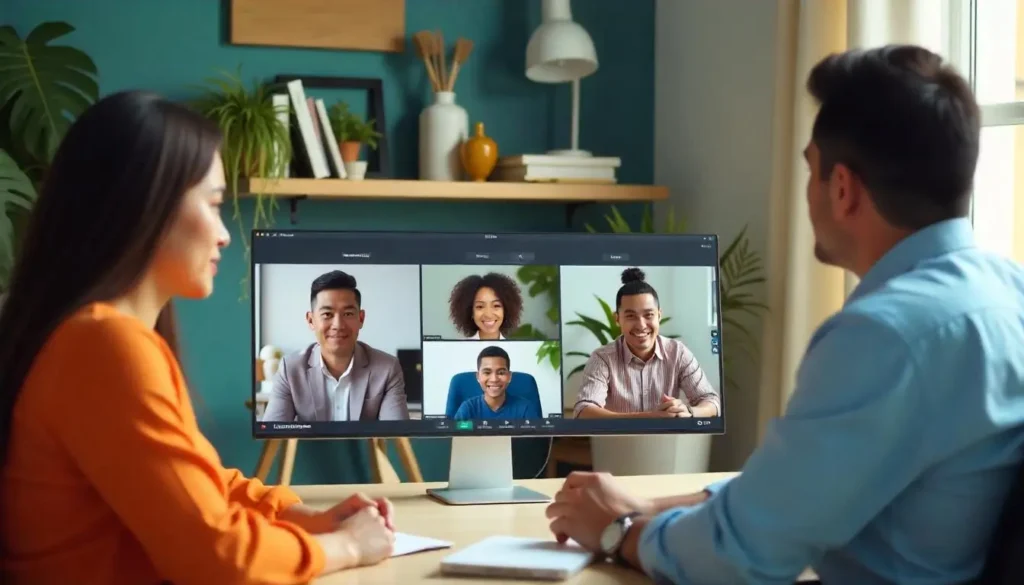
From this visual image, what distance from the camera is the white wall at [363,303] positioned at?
198 cm

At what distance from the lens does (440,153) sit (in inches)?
150

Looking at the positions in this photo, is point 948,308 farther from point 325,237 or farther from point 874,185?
point 325,237

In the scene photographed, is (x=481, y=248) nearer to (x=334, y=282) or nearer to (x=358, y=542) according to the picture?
(x=334, y=282)

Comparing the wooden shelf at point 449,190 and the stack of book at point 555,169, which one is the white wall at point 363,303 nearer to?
the wooden shelf at point 449,190

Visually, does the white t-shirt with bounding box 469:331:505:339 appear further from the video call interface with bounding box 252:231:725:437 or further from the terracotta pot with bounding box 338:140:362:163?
the terracotta pot with bounding box 338:140:362:163

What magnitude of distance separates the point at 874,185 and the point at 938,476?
349 mm

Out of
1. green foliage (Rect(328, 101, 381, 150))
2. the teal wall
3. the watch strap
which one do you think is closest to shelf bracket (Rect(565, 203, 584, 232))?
the teal wall

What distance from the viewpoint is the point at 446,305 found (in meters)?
2.05

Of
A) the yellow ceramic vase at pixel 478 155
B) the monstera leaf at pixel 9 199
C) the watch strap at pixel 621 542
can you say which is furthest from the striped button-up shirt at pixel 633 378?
the yellow ceramic vase at pixel 478 155

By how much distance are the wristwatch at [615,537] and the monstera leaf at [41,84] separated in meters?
2.26

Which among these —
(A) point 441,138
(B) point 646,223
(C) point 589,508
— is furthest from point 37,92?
(C) point 589,508

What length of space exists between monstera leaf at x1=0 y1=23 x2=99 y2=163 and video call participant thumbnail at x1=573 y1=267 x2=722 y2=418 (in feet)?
6.29

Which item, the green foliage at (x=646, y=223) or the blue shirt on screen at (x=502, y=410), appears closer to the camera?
the blue shirt on screen at (x=502, y=410)

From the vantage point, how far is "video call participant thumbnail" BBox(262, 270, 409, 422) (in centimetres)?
Answer: 199
